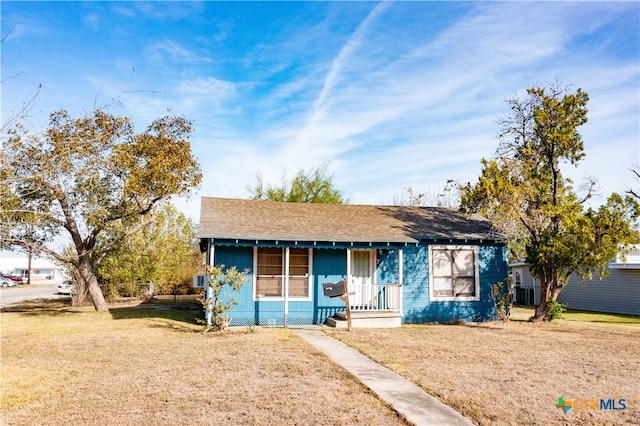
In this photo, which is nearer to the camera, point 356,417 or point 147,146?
point 356,417

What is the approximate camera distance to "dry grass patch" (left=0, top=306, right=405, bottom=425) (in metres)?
5.89

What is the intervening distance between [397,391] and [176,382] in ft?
12.0

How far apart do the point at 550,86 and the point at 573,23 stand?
3628 millimetres

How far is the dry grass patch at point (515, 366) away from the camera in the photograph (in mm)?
6207

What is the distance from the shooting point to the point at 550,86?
16.7 metres

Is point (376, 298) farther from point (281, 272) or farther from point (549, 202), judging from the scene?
point (549, 202)

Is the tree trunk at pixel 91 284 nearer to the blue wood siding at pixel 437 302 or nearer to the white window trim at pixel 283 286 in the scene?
the white window trim at pixel 283 286

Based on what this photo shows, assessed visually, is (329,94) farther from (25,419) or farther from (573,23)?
(25,419)

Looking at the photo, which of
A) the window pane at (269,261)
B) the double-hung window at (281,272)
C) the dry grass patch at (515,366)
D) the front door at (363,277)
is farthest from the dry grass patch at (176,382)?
the front door at (363,277)

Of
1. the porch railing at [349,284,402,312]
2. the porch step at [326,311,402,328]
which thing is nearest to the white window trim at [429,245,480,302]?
the porch railing at [349,284,402,312]

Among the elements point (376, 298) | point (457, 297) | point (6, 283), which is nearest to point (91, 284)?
point (376, 298)

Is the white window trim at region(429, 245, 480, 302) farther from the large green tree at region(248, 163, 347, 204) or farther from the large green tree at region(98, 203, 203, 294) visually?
the large green tree at region(248, 163, 347, 204)

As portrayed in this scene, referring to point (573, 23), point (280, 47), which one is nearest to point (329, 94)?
point (280, 47)

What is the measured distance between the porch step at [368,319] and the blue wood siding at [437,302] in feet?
4.13
